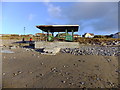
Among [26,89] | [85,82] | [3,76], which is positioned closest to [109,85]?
[85,82]

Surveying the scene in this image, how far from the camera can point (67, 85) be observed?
14.3 ft

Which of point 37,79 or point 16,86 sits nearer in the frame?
point 16,86

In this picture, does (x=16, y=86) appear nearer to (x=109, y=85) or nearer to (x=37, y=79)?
(x=37, y=79)

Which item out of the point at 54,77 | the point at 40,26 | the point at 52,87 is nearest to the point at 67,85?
the point at 52,87

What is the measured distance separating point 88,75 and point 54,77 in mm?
1577

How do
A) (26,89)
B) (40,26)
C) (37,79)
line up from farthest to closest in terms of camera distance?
(40,26) < (37,79) < (26,89)

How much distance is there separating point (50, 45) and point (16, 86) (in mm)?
11966

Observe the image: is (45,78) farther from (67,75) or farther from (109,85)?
(109,85)

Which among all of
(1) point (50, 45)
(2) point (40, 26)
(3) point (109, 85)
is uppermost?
(2) point (40, 26)

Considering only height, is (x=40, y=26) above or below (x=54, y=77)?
above

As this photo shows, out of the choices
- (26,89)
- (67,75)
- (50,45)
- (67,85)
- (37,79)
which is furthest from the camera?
(50,45)

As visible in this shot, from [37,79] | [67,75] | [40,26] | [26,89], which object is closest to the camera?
[26,89]

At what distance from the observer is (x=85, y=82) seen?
15.1 ft

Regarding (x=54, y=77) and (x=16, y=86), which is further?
(x=54, y=77)
